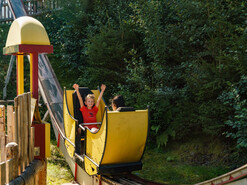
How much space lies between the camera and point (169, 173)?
5867 millimetres

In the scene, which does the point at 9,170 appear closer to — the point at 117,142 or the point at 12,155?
the point at 12,155

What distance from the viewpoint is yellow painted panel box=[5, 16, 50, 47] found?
164 inches

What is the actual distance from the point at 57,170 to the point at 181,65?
3.85 m

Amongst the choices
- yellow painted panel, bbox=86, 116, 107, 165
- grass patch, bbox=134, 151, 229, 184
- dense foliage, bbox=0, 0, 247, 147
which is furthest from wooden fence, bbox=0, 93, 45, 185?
dense foliage, bbox=0, 0, 247, 147

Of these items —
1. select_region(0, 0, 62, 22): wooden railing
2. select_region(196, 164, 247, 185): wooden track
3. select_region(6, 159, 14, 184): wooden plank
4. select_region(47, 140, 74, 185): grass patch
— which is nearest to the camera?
select_region(6, 159, 14, 184): wooden plank

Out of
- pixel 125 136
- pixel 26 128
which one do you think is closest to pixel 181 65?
pixel 125 136

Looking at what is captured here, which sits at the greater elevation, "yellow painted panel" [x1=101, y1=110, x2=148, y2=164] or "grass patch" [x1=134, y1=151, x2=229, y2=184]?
"yellow painted panel" [x1=101, y1=110, x2=148, y2=164]

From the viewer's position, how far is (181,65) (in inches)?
281

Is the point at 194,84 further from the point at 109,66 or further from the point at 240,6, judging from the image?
the point at 109,66

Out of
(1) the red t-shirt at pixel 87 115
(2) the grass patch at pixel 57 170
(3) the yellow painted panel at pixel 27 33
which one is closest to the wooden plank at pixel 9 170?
(3) the yellow painted panel at pixel 27 33

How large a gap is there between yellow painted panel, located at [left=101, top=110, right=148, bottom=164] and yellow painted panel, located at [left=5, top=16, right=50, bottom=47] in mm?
1621

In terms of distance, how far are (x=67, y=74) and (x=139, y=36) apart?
3.25 meters

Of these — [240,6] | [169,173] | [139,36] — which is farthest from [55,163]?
[240,6]

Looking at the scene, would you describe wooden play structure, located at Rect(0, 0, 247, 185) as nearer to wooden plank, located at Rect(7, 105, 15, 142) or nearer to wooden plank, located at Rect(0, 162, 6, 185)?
wooden plank, located at Rect(7, 105, 15, 142)
